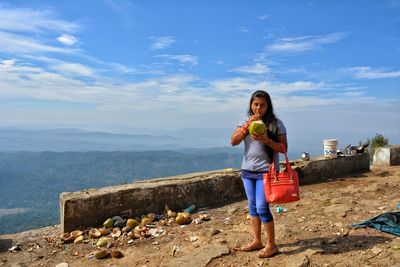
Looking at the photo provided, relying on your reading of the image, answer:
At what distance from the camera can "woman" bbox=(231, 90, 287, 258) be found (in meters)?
3.68

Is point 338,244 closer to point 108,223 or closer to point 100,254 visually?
point 100,254

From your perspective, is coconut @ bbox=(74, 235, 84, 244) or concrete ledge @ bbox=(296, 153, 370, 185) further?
concrete ledge @ bbox=(296, 153, 370, 185)

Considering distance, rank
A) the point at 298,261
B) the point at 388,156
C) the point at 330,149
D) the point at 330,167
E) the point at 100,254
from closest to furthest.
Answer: the point at 298,261, the point at 100,254, the point at 330,167, the point at 330,149, the point at 388,156

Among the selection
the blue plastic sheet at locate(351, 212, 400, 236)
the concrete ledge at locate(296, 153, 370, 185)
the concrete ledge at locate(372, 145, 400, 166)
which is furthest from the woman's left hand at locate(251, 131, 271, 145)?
the concrete ledge at locate(372, 145, 400, 166)

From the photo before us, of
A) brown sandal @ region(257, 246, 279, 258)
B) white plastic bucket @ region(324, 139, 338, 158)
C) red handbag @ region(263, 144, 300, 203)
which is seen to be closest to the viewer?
red handbag @ region(263, 144, 300, 203)

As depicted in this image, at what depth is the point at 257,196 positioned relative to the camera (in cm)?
369

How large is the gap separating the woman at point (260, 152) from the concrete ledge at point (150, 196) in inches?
98.3

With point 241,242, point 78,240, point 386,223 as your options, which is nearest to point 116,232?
point 78,240

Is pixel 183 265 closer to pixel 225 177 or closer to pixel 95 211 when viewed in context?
pixel 95 211

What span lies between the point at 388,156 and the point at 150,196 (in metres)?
7.74

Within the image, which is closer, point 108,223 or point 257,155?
point 257,155

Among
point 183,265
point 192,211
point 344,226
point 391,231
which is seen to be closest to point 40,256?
point 183,265

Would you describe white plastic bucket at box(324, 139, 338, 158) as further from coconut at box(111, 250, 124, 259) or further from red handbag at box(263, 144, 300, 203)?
coconut at box(111, 250, 124, 259)

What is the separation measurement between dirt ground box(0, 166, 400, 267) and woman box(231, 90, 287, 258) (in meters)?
0.42
